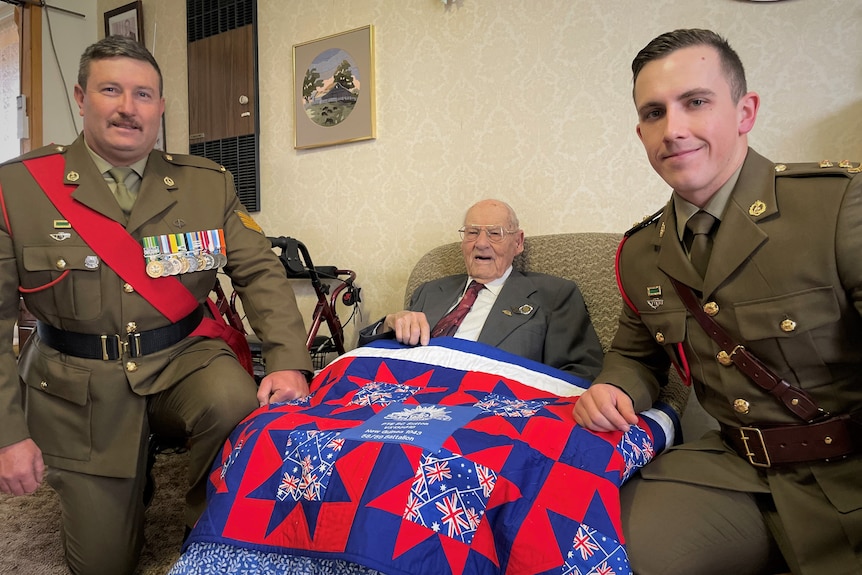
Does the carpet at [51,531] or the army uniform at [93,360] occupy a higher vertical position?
the army uniform at [93,360]

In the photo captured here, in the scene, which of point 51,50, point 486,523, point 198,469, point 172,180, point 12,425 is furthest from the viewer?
point 51,50

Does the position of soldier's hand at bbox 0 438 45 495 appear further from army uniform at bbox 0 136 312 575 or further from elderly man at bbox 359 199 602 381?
elderly man at bbox 359 199 602 381

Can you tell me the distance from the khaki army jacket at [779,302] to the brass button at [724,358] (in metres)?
0.01

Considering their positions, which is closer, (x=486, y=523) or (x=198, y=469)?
(x=486, y=523)

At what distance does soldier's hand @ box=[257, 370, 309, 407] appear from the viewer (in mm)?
1438

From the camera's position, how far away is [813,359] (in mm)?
972

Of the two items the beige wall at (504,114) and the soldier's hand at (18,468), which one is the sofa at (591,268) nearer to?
the beige wall at (504,114)

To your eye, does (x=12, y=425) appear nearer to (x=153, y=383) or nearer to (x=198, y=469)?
(x=153, y=383)

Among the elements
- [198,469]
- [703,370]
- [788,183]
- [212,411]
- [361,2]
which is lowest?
[198,469]

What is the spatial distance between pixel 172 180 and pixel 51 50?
2.87 meters

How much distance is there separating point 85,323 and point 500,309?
1178 mm

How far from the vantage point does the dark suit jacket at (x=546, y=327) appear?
173 centimetres

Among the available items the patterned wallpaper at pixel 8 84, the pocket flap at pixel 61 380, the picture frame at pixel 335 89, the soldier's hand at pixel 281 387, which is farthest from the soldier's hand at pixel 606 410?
the patterned wallpaper at pixel 8 84

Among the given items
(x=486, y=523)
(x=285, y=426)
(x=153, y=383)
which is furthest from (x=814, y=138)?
(x=153, y=383)
